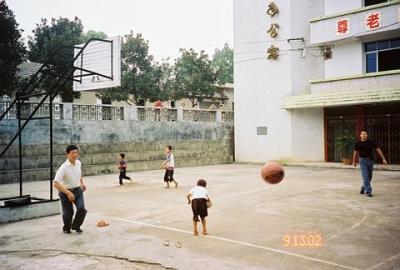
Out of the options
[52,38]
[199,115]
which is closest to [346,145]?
[199,115]

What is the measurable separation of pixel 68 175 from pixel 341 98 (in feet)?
49.7

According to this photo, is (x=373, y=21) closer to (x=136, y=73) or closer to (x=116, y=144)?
(x=116, y=144)

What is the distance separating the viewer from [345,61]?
65.8ft

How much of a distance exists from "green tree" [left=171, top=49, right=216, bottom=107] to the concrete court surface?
69.0 feet

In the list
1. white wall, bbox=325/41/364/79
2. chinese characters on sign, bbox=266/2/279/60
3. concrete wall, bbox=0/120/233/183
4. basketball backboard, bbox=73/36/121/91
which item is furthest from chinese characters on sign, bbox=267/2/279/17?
basketball backboard, bbox=73/36/121/91

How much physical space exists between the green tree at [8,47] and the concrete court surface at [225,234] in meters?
14.1

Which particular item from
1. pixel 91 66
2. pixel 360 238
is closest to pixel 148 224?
pixel 360 238

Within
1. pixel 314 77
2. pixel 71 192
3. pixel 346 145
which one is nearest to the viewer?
pixel 71 192

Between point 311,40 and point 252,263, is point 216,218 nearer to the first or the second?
point 252,263

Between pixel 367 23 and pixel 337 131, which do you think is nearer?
pixel 367 23

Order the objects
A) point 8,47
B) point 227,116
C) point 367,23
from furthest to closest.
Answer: point 227,116
point 8,47
point 367,23

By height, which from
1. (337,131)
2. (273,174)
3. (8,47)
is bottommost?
(273,174)

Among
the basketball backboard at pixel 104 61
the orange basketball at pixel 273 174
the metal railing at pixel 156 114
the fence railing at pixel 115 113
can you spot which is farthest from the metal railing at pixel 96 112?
the orange basketball at pixel 273 174
